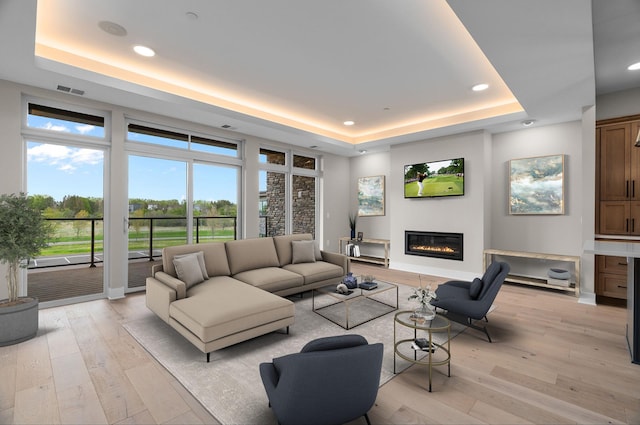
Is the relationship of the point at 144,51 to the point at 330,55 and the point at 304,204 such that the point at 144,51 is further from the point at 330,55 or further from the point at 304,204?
the point at 304,204

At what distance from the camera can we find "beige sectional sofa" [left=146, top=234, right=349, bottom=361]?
9.04 feet

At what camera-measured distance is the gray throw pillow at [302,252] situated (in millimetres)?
4922

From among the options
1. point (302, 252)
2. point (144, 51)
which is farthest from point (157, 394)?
point (144, 51)

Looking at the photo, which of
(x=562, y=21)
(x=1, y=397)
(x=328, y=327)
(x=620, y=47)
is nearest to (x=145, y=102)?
(x=1, y=397)

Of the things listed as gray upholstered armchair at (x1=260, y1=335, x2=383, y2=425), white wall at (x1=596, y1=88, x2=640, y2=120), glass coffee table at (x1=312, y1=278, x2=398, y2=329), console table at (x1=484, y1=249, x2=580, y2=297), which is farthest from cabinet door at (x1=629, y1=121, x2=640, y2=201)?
gray upholstered armchair at (x1=260, y1=335, x2=383, y2=425)

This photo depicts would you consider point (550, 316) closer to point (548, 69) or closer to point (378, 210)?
point (548, 69)

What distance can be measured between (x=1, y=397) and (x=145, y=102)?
3.55 m

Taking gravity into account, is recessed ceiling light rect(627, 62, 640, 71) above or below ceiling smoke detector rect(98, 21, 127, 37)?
below

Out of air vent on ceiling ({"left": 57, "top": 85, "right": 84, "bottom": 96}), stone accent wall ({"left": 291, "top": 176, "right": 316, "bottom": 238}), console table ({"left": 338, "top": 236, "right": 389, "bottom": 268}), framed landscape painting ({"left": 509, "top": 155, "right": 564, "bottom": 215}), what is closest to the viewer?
air vent on ceiling ({"left": 57, "top": 85, "right": 84, "bottom": 96})

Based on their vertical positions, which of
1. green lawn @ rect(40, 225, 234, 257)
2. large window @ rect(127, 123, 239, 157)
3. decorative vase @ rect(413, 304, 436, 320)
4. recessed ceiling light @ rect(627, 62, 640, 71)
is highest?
recessed ceiling light @ rect(627, 62, 640, 71)

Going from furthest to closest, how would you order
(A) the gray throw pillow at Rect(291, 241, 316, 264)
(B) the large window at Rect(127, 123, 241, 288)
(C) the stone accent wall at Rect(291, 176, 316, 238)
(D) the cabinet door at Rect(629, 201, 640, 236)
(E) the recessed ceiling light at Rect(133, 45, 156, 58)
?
(C) the stone accent wall at Rect(291, 176, 316, 238), (A) the gray throw pillow at Rect(291, 241, 316, 264), (B) the large window at Rect(127, 123, 241, 288), (D) the cabinet door at Rect(629, 201, 640, 236), (E) the recessed ceiling light at Rect(133, 45, 156, 58)

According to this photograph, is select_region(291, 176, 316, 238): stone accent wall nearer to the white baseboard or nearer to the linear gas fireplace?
the linear gas fireplace

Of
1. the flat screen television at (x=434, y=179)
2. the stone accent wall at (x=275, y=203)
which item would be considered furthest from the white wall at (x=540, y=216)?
the stone accent wall at (x=275, y=203)

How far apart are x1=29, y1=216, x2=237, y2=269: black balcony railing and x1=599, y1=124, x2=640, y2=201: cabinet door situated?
615 centimetres
